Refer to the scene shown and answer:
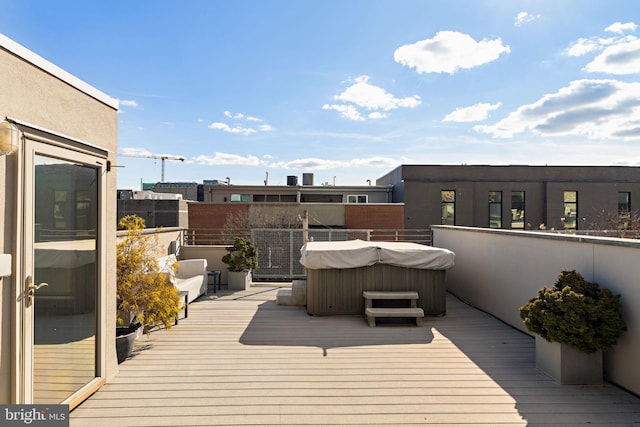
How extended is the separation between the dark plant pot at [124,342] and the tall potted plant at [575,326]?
4.59 metres

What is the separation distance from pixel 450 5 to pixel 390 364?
6.93 metres

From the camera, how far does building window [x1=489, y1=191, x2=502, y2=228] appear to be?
23.2 m

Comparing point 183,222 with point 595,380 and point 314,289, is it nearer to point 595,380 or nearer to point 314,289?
point 314,289

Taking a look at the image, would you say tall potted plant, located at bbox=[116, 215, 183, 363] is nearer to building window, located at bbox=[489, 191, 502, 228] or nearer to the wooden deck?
the wooden deck

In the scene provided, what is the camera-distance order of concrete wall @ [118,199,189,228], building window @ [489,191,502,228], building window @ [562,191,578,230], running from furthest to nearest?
1. building window @ [562,191,578,230]
2. building window @ [489,191,502,228]
3. concrete wall @ [118,199,189,228]

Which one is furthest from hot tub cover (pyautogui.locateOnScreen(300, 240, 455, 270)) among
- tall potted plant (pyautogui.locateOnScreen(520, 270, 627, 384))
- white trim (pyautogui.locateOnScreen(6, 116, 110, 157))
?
white trim (pyautogui.locateOnScreen(6, 116, 110, 157))

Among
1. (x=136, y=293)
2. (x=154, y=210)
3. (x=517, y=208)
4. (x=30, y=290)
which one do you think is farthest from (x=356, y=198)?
(x=30, y=290)

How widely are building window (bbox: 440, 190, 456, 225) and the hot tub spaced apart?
58.0 feet

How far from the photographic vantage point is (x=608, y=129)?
13.9m

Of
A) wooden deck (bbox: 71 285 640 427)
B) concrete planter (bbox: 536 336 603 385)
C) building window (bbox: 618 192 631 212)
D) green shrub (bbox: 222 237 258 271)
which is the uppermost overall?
building window (bbox: 618 192 631 212)

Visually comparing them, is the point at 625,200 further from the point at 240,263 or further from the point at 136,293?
the point at 136,293

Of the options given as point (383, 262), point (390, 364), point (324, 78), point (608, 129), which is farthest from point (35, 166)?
point (608, 129)

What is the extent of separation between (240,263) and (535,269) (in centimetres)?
634

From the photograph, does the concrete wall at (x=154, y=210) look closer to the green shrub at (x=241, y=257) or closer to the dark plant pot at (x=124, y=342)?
the green shrub at (x=241, y=257)
